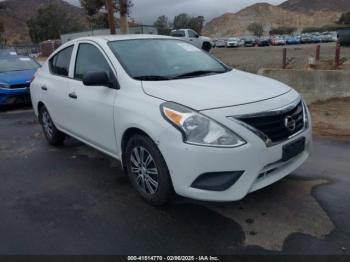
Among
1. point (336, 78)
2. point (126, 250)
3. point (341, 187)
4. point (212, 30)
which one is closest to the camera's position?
point (126, 250)

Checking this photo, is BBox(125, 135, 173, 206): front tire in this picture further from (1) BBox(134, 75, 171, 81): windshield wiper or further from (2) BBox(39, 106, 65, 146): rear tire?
(2) BBox(39, 106, 65, 146): rear tire

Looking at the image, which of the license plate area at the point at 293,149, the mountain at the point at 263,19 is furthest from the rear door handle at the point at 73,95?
the mountain at the point at 263,19

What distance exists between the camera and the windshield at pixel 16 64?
10.3 metres

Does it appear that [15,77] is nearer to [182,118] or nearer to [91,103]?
[91,103]

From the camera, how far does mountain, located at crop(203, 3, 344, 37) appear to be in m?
109

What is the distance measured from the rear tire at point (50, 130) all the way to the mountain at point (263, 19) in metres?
105

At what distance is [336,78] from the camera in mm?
8195

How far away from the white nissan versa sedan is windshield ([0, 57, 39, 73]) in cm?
637

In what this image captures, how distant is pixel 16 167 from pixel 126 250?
2754 millimetres

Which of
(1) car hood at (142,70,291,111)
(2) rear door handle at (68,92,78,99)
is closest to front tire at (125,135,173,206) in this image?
(1) car hood at (142,70,291,111)

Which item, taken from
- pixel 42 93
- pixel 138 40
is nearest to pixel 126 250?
pixel 138 40

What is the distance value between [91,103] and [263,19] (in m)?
120

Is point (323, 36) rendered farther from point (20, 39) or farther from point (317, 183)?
point (20, 39)

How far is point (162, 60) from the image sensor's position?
4.29 meters
